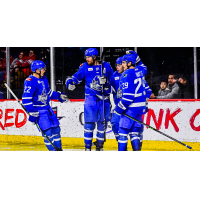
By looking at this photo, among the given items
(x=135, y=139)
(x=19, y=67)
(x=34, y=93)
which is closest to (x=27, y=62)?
(x=19, y=67)

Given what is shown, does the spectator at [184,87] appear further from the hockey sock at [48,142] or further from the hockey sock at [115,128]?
the hockey sock at [48,142]

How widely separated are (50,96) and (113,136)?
1.24 meters

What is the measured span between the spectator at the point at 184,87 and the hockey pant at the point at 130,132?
94 cm

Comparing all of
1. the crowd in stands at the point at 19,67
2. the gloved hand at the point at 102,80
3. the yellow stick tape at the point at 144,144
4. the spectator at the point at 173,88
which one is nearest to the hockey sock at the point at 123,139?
the yellow stick tape at the point at 144,144

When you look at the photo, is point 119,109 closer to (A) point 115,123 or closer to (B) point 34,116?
(A) point 115,123

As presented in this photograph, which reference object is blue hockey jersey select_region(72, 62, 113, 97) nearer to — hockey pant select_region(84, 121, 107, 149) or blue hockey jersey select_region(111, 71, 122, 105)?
blue hockey jersey select_region(111, 71, 122, 105)

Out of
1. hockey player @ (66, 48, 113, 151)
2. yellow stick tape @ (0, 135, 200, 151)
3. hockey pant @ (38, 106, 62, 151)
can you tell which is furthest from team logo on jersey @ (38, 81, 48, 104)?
yellow stick tape @ (0, 135, 200, 151)

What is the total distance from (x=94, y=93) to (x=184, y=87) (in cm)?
154

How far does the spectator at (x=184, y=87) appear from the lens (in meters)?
5.04

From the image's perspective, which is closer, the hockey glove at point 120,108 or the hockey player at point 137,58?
the hockey glove at point 120,108

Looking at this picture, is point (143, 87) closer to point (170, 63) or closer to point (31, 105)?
point (170, 63)

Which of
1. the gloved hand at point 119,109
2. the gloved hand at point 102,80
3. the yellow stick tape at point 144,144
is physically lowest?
the yellow stick tape at point 144,144

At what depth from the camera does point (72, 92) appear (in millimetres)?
5012

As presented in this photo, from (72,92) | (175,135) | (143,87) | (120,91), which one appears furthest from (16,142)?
(175,135)
